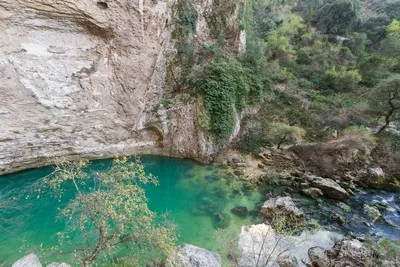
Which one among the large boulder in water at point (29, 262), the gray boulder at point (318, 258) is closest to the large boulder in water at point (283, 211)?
the gray boulder at point (318, 258)

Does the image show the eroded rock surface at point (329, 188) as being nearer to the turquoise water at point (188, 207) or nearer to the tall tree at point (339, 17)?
the turquoise water at point (188, 207)

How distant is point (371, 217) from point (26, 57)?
57.0ft

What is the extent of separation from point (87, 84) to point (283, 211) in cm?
1127

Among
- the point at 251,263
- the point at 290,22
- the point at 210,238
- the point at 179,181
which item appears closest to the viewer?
the point at 251,263

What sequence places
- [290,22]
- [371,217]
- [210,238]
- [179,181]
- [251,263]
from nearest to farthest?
1. [251,263]
2. [210,238]
3. [371,217]
4. [179,181]
5. [290,22]

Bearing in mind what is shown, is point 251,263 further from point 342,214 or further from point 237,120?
point 237,120

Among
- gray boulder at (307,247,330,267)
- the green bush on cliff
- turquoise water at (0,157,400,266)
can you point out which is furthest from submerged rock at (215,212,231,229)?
the green bush on cliff

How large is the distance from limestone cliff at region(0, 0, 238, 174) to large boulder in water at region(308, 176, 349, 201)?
6237mm

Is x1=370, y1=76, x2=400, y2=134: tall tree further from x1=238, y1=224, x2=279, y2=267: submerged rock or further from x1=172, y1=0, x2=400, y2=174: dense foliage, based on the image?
x1=238, y1=224, x2=279, y2=267: submerged rock

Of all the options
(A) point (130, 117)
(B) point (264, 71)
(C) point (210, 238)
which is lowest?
(C) point (210, 238)

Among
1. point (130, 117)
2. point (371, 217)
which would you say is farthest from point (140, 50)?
point (371, 217)

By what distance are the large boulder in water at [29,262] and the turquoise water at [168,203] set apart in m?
0.23

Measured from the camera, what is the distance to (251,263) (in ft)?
28.3

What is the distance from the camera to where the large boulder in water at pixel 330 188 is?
483 inches
